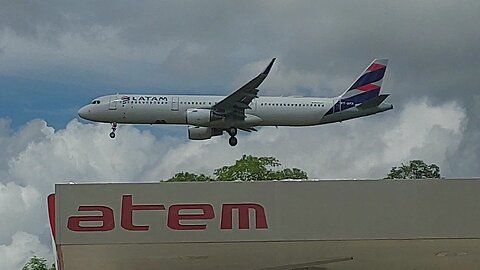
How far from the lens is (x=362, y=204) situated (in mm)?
15648

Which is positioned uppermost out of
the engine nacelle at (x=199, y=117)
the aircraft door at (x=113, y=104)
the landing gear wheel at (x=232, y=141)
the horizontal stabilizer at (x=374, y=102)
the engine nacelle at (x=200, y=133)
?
the aircraft door at (x=113, y=104)

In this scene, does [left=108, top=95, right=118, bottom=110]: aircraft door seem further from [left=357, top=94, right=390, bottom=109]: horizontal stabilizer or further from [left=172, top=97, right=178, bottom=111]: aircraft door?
[left=357, top=94, right=390, bottom=109]: horizontal stabilizer

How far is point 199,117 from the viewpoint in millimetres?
41844

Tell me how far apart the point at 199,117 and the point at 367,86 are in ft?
29.0

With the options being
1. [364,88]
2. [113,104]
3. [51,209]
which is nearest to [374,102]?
[364,88]

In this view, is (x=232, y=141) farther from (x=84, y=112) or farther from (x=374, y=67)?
(x=374, y=67)

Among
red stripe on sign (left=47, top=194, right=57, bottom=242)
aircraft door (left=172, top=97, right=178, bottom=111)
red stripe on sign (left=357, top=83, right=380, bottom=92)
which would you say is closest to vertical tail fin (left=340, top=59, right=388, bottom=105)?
red stripe on sign (left=357, top=83, right=380, bottom=92)

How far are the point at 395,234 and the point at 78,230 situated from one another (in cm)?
453

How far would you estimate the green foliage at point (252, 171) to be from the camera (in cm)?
5400

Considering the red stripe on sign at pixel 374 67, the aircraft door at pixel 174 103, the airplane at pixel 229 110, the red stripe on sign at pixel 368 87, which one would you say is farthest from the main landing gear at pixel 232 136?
the red stripe on sign at pixel 374 67

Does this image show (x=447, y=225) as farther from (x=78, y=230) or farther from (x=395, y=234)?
(x=78, y=230)

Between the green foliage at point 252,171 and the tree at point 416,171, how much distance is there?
18.3ft

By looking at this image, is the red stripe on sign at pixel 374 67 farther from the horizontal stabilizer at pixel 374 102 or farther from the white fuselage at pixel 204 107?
the horizontal stabilizer at pixel 374 102

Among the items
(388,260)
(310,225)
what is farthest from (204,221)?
(388,260)
